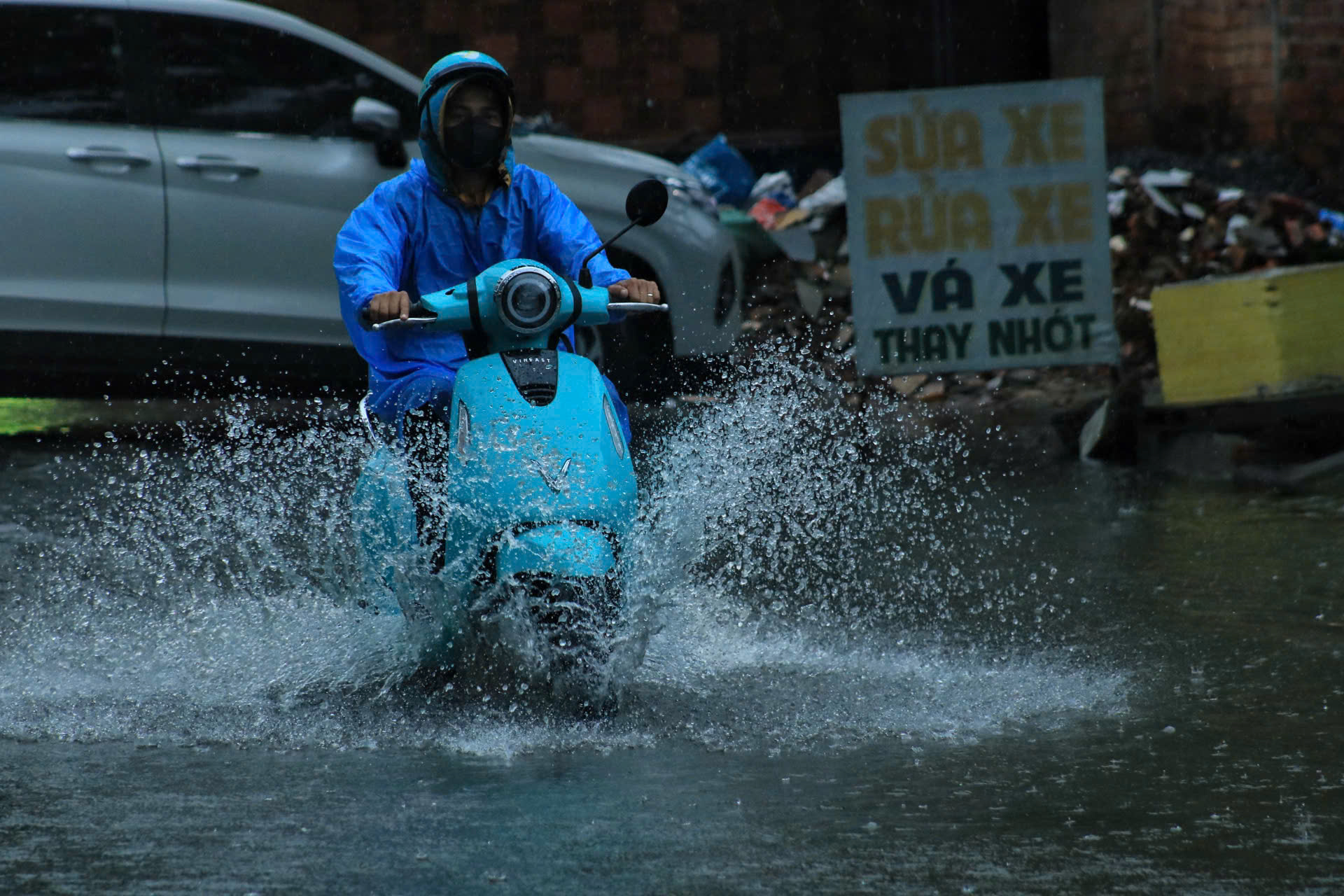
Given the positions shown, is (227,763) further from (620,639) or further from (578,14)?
(578,14)

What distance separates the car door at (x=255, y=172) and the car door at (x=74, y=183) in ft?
0.41

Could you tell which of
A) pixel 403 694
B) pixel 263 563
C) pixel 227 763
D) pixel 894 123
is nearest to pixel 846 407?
pixel 894 123

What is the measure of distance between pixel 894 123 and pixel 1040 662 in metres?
4.74

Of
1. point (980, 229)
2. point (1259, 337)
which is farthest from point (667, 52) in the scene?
point (1259, 337)

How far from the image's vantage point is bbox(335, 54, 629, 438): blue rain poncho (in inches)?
181

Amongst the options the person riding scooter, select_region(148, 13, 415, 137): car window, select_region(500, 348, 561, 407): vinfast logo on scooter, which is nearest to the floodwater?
select_region(500, 348, 561, 407): vinfast logo on scooter

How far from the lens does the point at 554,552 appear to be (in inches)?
160

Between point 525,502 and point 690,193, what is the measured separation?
17.4 feet

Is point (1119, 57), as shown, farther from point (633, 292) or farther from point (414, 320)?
point (414, 320)

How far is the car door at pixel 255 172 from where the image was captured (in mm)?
8469

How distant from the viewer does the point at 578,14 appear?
46.3 feet

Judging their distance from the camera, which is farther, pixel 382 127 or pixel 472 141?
pixel 382 127

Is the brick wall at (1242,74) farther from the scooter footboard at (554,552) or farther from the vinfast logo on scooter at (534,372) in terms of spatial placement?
the scooter footboard at (554,552)

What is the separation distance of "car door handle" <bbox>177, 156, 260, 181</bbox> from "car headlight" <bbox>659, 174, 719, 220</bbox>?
2034 mm
